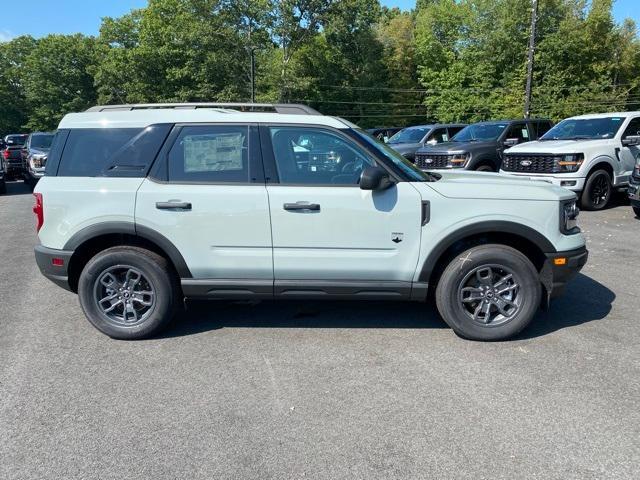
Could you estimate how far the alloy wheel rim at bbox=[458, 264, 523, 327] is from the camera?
4309 mm

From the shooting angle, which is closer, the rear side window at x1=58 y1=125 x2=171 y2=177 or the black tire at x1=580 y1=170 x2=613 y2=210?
the rear side window at x1=58 y1=125 x2=171 y2=177

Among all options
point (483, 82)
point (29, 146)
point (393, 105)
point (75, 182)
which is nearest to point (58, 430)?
point (75, 182)

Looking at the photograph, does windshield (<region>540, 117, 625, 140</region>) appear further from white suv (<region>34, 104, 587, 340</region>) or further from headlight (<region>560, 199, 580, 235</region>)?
white suv (<region>34, 104, 587, 340</region>)

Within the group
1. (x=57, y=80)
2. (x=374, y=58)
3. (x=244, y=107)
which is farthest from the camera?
(x=57, y=80)

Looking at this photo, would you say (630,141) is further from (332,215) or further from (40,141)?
(40,141)

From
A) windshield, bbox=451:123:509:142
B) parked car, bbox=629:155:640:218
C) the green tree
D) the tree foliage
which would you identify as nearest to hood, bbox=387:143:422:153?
windshield, bbox=451:123:509:142

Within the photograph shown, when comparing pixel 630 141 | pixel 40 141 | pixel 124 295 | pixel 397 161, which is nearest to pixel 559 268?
pixel 397 161

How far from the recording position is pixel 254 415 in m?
3.29

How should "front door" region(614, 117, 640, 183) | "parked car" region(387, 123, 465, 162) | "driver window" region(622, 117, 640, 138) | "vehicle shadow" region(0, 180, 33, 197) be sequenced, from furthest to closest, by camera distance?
"vehicle shadow" region(0, 180, 33, 197), "parked car" region(387, 123, 465, 162), "driver window" region(622, 117, 640, 138), "front door" region(614, 117, 640, 183)

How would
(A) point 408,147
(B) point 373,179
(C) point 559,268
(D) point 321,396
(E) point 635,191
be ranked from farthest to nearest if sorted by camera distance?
1. (A) point 408,147
2. (E) point 635,191
3. (C) point 559,268
4. (B) point 373,179
5. (D) point 321,396

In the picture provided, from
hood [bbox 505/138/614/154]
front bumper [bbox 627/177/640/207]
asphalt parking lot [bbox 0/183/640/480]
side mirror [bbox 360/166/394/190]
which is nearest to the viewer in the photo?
asphalt parking lot [bbox 0/183/640/480]

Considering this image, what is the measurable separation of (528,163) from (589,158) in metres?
1.13

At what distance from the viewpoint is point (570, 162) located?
34.4ft

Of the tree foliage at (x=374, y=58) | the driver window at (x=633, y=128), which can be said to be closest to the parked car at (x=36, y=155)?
the driver window at (x=633, y=128)
